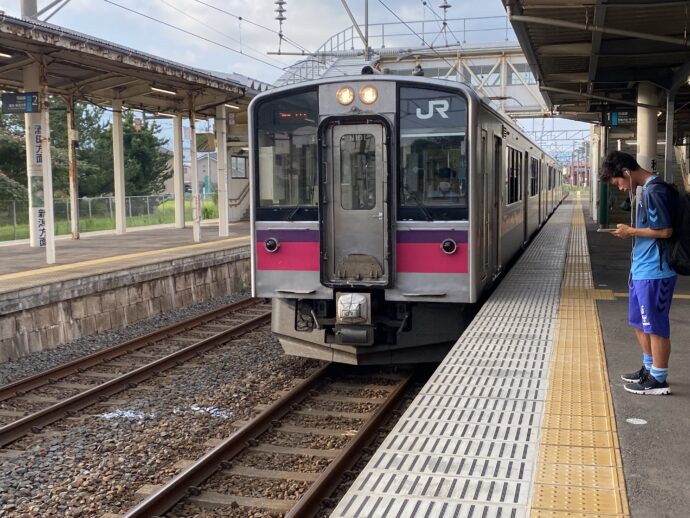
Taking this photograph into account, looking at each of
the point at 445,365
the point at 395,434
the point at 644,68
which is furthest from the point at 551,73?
the point at 395,434

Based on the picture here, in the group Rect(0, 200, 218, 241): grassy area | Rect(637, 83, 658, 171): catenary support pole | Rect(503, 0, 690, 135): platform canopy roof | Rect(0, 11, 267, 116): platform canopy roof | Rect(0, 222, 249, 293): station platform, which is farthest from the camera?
Rect(0, 200, 218, 241): grassy area

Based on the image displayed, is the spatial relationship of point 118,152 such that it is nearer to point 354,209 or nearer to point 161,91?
point 161,91

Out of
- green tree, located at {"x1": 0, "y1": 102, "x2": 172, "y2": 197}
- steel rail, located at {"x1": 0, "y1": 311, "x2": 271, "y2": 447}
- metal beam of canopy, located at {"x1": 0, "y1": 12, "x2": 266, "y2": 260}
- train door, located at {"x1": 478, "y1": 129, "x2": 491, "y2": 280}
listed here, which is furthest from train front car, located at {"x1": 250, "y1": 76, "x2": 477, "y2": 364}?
green tree, located at {"x1": 0, "y1": 102, "x2": 172, "y2": 197}

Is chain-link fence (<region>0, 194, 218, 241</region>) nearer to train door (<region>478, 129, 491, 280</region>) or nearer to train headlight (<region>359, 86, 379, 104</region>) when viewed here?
train headlight (<region>359, 86, 379, 104</region>)

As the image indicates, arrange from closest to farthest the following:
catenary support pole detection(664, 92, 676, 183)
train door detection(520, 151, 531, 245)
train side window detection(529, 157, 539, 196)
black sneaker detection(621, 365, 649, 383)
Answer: black sneaker detection(621, 365, 649, 383) < catenary support pole detection(664, 92, 676, 183) < train door detection(520, 151, 531, 245) < train side window detection(529, 157, 539, 196)

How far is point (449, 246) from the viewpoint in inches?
272

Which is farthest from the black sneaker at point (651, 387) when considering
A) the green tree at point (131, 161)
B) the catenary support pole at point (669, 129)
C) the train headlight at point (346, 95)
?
the green tree at point (131, 161)

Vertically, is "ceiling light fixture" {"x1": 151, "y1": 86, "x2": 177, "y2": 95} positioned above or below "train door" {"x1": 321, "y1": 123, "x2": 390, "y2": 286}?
above

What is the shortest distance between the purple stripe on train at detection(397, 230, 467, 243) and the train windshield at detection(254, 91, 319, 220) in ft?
2.89

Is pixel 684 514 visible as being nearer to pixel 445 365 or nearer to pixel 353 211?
pixel 445 365

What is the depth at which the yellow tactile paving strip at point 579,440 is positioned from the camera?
311 centimetres

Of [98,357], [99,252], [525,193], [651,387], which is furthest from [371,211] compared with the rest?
[99,252]

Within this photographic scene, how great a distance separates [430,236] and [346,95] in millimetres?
1517

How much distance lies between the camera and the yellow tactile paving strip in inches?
122
